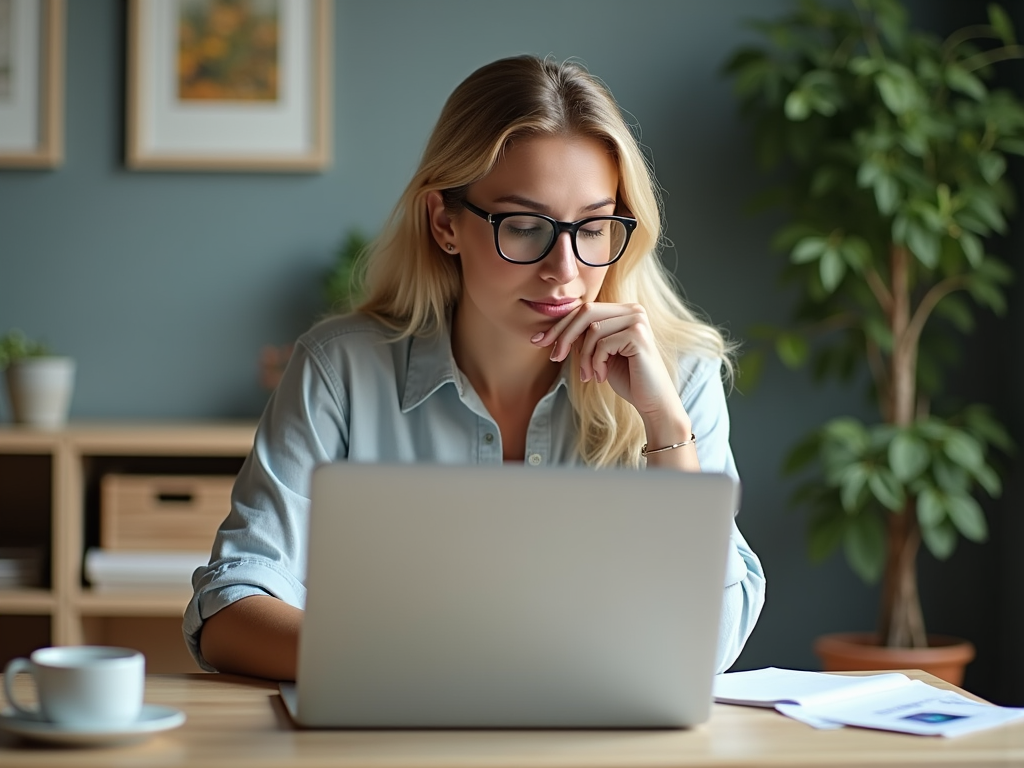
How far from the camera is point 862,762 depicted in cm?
92

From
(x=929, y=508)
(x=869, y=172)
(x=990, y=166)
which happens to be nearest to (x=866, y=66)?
(x=869, y=172)

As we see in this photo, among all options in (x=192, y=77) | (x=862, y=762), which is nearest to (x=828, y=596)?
(x=192, y=77)

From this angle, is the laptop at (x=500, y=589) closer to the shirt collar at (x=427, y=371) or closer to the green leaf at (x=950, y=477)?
the shirt collar at (x=427, y=371)

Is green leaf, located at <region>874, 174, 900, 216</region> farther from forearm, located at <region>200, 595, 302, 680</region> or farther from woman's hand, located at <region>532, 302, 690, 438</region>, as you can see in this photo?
forearm, located at <region>200, 595, 302, 680</region>

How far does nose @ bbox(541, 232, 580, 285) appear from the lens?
157cm

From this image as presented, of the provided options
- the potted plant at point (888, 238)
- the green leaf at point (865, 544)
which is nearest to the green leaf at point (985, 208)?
the potted plant at point (888, 238)

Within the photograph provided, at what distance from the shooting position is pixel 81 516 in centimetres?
270

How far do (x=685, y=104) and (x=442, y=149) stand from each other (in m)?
1.58

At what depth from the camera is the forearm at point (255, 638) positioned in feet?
4.11

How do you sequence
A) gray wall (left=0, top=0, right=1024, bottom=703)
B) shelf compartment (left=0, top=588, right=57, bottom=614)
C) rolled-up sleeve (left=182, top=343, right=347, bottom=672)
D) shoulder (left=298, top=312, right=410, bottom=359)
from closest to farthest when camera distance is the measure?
rolled-up sleeve (left=182, top=343, right=347, bottom=672) → shoulder (left=298, top=312, right=410, bottom=359) → shelf compartment (left=0, top=588, right=57, bottom=614) → gray wall (left=0, top=0, right=1024, bottom=703)

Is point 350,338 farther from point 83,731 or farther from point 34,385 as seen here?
point 34,385

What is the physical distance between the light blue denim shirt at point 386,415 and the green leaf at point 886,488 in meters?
1.02

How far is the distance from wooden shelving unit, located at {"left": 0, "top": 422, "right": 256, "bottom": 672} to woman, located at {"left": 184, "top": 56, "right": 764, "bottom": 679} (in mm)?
1015

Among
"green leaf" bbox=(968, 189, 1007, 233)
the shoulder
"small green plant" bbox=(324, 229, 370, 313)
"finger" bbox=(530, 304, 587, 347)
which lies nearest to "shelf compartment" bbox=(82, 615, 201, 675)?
"small green plant" bbox=(324, 229, 370, 313)
